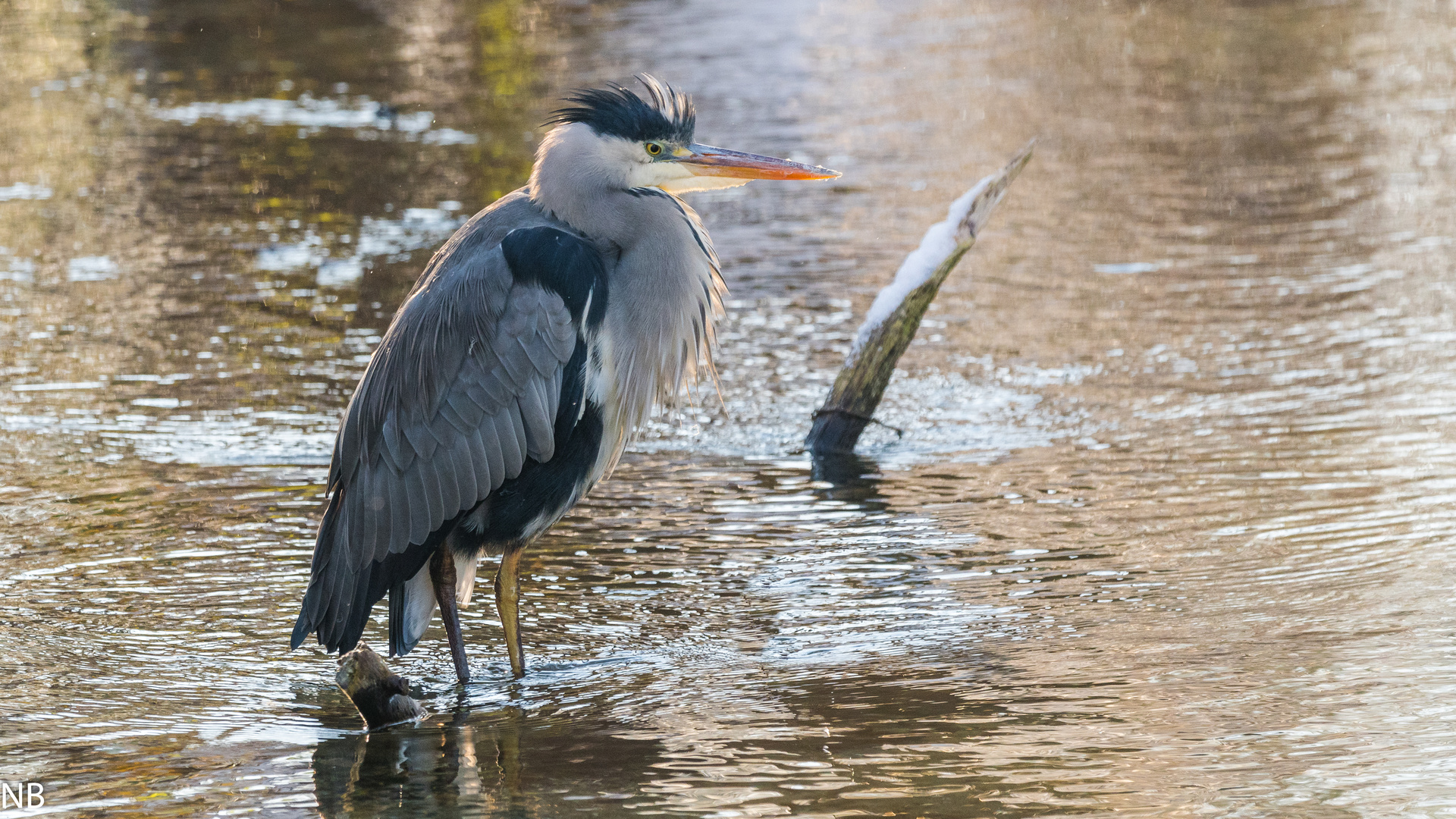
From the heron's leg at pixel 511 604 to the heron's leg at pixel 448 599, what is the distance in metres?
0.14

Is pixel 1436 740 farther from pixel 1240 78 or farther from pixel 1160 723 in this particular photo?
pixel 1240 78

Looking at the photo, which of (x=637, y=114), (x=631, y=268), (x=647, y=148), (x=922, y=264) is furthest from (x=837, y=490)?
(x=637, y=114)

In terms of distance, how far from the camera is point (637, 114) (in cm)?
537

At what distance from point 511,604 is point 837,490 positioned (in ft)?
6.61

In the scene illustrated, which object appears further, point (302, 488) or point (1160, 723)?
point (302, 488)

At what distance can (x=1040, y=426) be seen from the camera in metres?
7.50

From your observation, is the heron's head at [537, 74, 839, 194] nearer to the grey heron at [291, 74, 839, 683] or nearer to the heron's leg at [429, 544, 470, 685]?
the grey heron at [291, 74, 839, 683]

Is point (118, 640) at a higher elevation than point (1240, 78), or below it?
below

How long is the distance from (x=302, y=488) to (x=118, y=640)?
63.2 inches

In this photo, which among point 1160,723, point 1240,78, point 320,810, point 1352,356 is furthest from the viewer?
point 1240,78

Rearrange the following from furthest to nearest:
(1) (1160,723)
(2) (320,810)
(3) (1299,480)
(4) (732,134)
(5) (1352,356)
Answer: (4) (732,134), (5) (1352,356), (3) (1299,480), (1) (1160,723), (2) (320,810)

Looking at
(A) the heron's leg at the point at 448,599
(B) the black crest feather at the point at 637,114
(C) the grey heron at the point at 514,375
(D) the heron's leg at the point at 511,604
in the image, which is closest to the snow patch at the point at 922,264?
(C) the grey heron at the point at 514,375

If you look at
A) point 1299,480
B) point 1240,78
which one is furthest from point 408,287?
point 1240,78

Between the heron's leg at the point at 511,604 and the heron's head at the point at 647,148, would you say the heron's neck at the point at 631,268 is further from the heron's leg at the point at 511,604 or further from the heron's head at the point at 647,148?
the heron's leg at the point at 511,604
